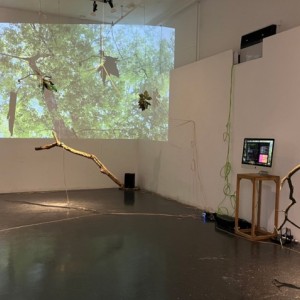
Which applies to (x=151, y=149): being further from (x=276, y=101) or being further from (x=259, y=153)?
(x=276, y=101)

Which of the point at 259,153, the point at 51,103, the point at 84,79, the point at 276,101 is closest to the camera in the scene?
the point at 276,101

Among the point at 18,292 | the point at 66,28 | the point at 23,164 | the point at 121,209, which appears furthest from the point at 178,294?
the point at 66,28

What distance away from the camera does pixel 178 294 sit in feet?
8.99

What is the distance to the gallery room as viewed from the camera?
3.27 m

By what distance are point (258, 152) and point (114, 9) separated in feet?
14.9

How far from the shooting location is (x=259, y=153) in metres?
4.62

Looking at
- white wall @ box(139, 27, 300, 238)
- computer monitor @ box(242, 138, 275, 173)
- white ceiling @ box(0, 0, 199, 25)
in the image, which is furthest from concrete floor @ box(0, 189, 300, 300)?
white ceiling @ box(0, 0, 199, 25)

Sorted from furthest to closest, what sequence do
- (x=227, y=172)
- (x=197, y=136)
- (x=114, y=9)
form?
(x=114, y=9), (x=197, y=136), (x=227, y=172)

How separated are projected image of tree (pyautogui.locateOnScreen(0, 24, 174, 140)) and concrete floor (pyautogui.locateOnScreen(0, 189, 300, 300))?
2.64 metres

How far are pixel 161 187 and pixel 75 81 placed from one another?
3.01 m

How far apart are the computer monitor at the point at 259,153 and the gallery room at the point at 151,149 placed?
18mm

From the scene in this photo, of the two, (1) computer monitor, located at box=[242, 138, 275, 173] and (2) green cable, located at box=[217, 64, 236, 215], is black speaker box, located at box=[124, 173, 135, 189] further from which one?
(1) computer monitor, located at box=[242, 138, 275, 173]

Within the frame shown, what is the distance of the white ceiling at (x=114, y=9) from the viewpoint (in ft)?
23.1

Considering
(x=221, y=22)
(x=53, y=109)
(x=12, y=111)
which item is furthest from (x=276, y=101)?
(x=12, y=111)
